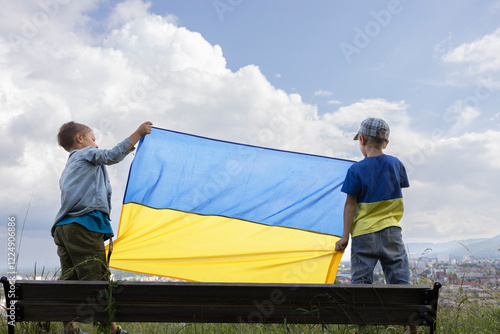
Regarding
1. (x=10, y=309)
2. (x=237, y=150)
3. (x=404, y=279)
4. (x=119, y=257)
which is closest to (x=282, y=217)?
(x=237, y=150)

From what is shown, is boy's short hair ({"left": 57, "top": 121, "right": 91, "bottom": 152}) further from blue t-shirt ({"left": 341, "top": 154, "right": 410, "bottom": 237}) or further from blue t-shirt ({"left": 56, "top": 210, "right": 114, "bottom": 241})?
blue t-shirt ({"left": 341, "top": 154, "right": 410, "bottom": 237})

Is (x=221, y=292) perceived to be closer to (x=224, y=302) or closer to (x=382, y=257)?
(x=224, y=302)

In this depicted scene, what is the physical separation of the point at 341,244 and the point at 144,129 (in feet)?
6.28

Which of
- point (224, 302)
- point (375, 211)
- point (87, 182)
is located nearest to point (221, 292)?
point (224, 302)

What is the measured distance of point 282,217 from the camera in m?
4.03

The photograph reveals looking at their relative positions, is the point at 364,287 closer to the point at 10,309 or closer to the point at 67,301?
the point at 67,301

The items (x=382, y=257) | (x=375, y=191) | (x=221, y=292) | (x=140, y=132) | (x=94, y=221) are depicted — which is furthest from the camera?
(x=140, y=132)

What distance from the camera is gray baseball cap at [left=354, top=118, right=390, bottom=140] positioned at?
138 inches

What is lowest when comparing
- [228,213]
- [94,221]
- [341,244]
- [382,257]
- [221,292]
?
[221,292]

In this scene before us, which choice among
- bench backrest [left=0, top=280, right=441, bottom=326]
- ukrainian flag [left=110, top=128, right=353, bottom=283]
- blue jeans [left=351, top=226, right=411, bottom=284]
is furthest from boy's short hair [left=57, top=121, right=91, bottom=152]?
blue jeans [left=351, top=226, right=411, bottom=284]

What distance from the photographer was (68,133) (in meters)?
3.86

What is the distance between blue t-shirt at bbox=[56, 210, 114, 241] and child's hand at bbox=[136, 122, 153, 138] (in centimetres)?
73

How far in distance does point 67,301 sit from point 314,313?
1463 mm

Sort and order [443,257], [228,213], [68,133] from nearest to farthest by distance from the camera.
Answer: [68,133]
[228,213]
[443,257]
